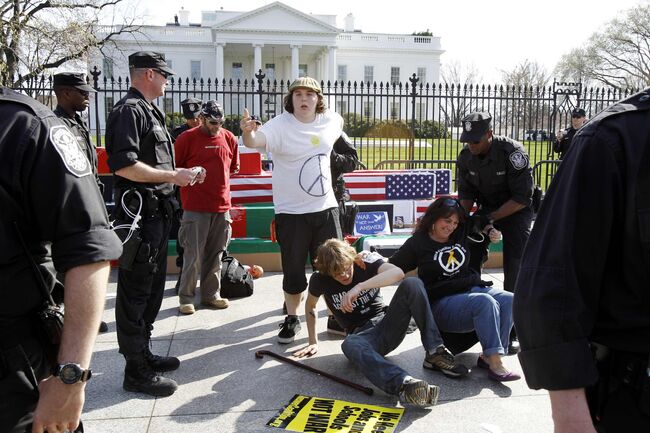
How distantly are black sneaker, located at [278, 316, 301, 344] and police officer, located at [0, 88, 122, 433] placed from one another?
10.4ft

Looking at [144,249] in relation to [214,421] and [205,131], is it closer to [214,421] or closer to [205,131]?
[214,421]

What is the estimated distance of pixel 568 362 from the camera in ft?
4.41

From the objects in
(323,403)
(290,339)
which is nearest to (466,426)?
(323,403)

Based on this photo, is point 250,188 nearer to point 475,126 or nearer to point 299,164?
point 299,164

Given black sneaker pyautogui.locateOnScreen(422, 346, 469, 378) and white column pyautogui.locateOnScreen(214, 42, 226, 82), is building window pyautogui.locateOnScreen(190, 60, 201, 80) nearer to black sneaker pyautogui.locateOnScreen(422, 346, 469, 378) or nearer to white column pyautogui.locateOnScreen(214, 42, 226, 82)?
white column pyautogui.locateOnScreen(214, 42, 226, 82)

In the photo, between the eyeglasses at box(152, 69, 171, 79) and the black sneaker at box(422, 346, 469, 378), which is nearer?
the eyeglasses at box(152, 69, 171, 79)

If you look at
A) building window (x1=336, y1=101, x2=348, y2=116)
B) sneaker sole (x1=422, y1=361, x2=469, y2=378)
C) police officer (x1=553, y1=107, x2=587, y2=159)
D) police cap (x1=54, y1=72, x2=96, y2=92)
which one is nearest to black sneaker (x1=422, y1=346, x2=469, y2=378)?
sneaker sole (x1=422, y1=361, x2=469, y2=378)

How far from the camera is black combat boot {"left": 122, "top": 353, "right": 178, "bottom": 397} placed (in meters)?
3.77

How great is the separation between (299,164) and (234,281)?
1.98 m

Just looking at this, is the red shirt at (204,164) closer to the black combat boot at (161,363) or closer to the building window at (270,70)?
the black combat boot at (161,363)

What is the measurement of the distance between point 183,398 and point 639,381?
3.05 metres

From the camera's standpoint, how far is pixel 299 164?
4641mm

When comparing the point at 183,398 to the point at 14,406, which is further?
the point at 183,398

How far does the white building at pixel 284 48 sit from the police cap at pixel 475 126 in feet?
172
